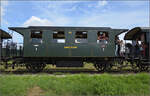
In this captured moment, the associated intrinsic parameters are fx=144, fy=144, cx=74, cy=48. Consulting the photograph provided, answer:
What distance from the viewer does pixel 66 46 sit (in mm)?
10242

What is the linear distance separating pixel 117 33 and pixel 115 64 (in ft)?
7.51

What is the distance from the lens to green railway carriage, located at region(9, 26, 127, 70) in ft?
33.6

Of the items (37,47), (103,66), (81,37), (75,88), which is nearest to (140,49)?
(103,66)

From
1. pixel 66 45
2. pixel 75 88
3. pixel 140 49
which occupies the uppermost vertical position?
pixel 66 45

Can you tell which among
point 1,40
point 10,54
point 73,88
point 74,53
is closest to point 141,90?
point 73,88

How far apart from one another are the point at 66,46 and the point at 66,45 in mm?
71

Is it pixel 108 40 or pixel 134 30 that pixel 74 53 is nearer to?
pixel 108 40

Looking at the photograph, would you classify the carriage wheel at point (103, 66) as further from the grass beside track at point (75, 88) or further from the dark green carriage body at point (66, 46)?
the grass beside track at point (75, 88)

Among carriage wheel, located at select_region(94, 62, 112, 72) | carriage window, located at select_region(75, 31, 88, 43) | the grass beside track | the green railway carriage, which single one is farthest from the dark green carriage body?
the grass beside track

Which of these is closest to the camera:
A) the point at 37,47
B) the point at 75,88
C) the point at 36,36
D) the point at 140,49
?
the point at 75,88

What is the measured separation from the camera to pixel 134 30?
11477 mm

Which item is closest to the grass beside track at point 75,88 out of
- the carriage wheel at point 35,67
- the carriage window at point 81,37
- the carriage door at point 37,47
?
the carriage door at point 37,47

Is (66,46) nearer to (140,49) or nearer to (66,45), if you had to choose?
(66,45)

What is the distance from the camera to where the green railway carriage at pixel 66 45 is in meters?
10.2
